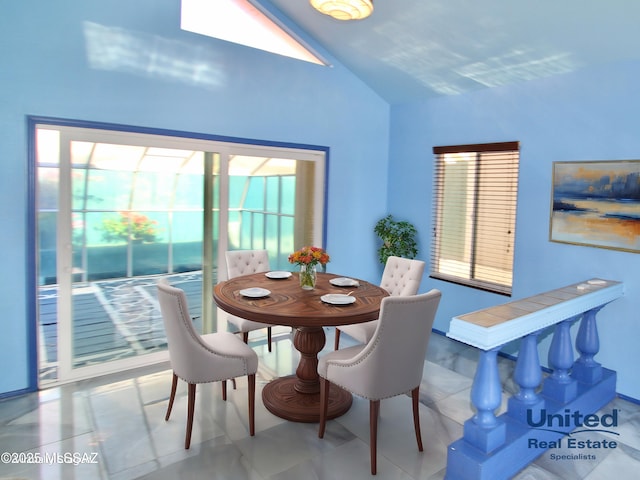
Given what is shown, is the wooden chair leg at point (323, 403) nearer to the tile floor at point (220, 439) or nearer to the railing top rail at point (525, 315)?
the tile floor at point (220, 439)

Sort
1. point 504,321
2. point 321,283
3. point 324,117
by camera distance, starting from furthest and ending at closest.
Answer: point 324,117 → point 321,283 → point 504,321

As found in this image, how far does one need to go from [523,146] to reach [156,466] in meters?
3.81

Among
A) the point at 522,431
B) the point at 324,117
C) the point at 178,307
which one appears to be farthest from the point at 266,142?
the point at 522,431

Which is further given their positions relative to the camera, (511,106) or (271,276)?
(511,106)

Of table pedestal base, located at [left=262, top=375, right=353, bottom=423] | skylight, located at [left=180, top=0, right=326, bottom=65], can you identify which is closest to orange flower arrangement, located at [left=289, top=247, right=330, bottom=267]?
table pedestal base, located at [left=262, top=375, right=353, bottom=423]

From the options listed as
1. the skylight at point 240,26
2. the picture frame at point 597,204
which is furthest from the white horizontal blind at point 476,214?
the skylight at point 240,26

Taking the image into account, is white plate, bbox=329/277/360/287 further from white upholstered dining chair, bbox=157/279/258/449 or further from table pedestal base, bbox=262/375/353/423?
white upholstered dining chair, bbox=157/279/258/449

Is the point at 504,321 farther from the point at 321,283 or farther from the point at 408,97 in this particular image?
the point at 408,97

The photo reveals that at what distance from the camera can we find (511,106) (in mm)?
3996

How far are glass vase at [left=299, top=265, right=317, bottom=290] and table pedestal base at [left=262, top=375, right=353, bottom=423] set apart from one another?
79cm

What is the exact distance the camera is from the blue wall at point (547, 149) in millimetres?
3301

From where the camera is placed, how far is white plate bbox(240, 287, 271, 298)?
2.91 meters

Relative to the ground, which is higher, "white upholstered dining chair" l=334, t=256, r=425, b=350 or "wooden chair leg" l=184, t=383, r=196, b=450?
"white upholstered dining chair" l=334, t=256, r=425, b=350

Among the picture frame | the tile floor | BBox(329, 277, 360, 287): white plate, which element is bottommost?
the tile floor
